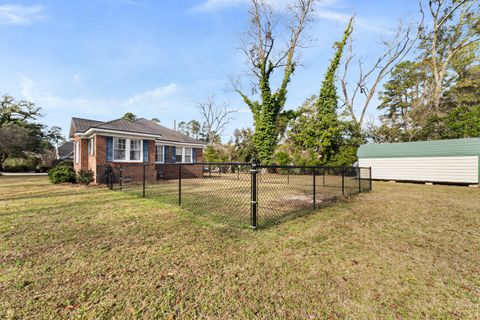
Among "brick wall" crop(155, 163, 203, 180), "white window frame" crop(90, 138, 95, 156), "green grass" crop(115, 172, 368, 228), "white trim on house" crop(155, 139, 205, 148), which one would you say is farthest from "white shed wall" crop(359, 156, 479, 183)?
"white window frame" crop(90, 138, 95, 156)

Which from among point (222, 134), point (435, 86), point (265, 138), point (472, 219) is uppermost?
point (435, 86)

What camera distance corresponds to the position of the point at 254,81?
65.4 ft

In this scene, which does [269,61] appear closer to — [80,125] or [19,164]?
[80,125]

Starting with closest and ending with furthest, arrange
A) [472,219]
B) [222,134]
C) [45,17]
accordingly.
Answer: [472,219]
[45,17]
[222,134]

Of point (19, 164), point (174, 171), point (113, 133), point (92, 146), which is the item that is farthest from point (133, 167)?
point (19, 164)

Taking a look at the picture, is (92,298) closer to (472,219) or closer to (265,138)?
(472,219)

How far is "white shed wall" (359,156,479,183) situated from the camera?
35.3ft

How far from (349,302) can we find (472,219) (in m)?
5.06

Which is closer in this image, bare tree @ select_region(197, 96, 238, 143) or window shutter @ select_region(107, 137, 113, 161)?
window shutter @ select_region(107, 137, 113, 161)

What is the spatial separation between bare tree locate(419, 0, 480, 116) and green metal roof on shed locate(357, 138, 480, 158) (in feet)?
32.1

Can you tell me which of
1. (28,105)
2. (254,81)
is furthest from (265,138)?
(28,105)

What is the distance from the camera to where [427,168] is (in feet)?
39.4

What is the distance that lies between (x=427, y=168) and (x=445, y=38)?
15.4m

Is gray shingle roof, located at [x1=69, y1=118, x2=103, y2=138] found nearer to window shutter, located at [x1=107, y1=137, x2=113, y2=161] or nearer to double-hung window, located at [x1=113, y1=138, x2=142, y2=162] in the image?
window shutter, located at [x1=107, y1=137, x2=113, y2=161]
